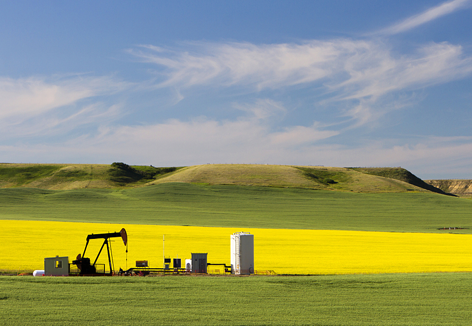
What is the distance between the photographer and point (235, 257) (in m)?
24.5

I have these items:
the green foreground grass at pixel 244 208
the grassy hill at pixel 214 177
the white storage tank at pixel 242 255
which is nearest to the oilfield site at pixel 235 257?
the white storage tank at pixel 242 255

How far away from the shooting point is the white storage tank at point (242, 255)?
79.0 ft

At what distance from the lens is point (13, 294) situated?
17.1 metres

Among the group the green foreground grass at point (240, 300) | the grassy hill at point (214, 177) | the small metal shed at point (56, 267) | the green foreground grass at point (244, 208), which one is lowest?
the green foreground grass at point (240, 300)

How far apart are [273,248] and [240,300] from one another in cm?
1894

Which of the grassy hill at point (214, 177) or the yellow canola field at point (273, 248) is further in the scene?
the grassy hill at point (214, 177)

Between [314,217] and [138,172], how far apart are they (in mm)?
77807

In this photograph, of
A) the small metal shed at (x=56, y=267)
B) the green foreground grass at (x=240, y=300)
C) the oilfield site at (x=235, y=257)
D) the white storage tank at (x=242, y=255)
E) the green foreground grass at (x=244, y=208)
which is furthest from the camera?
the green foreground grass at (x=244, y=208)

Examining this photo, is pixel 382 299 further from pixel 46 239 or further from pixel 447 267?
pixel 46 239

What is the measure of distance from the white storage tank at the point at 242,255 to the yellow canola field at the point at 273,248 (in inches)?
78.7

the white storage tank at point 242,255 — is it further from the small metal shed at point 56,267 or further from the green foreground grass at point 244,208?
the green foreground grass at point 244,208

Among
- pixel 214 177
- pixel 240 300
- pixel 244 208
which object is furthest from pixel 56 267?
pixel 214 177

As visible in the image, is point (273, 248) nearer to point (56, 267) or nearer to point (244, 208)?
point (56, 267)

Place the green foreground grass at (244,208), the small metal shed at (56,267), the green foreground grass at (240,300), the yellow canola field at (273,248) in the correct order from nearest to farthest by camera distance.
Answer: the green foreground grass at (240,300) → the small metal shed at (56,267) → the yellow canola field at (273,248) → the green foreground grass at (244,208)
